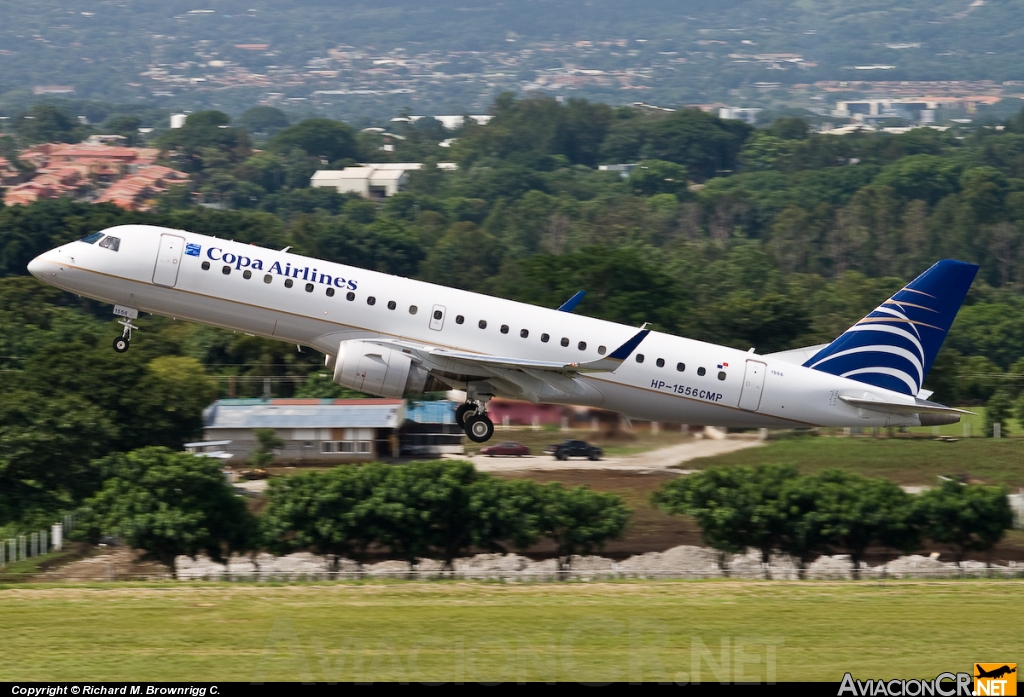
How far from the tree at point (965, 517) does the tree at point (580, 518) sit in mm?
11018

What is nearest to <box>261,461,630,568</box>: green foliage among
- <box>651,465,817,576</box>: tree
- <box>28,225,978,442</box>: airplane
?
<box>651,465,817,576</box>: tree

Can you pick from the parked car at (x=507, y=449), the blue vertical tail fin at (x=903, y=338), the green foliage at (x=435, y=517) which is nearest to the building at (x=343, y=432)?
the parked car at (x=507, y=449)

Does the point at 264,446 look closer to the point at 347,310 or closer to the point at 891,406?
the point at 347,310

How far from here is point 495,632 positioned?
99.7ft

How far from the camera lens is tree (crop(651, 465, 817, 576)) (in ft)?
172

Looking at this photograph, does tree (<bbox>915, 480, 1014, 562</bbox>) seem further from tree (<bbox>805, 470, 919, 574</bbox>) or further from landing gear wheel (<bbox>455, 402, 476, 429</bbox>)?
landing gear wheel (<bbox>455, 402, 476, 429</bbox>)

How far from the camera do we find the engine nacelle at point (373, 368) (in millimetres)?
38594

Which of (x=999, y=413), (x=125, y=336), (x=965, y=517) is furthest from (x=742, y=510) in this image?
(x=999, y=413)

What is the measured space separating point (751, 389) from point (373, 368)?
11.4 metres

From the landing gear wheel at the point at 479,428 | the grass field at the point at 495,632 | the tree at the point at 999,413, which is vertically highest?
the tree at the point at 999,413

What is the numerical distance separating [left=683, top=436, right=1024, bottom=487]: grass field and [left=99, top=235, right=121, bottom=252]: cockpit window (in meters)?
27.3

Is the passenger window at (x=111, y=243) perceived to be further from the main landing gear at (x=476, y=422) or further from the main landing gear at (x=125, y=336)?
the main landing gear at (x=476, y=422)

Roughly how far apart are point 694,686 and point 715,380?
1777 centimetres

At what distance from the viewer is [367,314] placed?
129 ft
